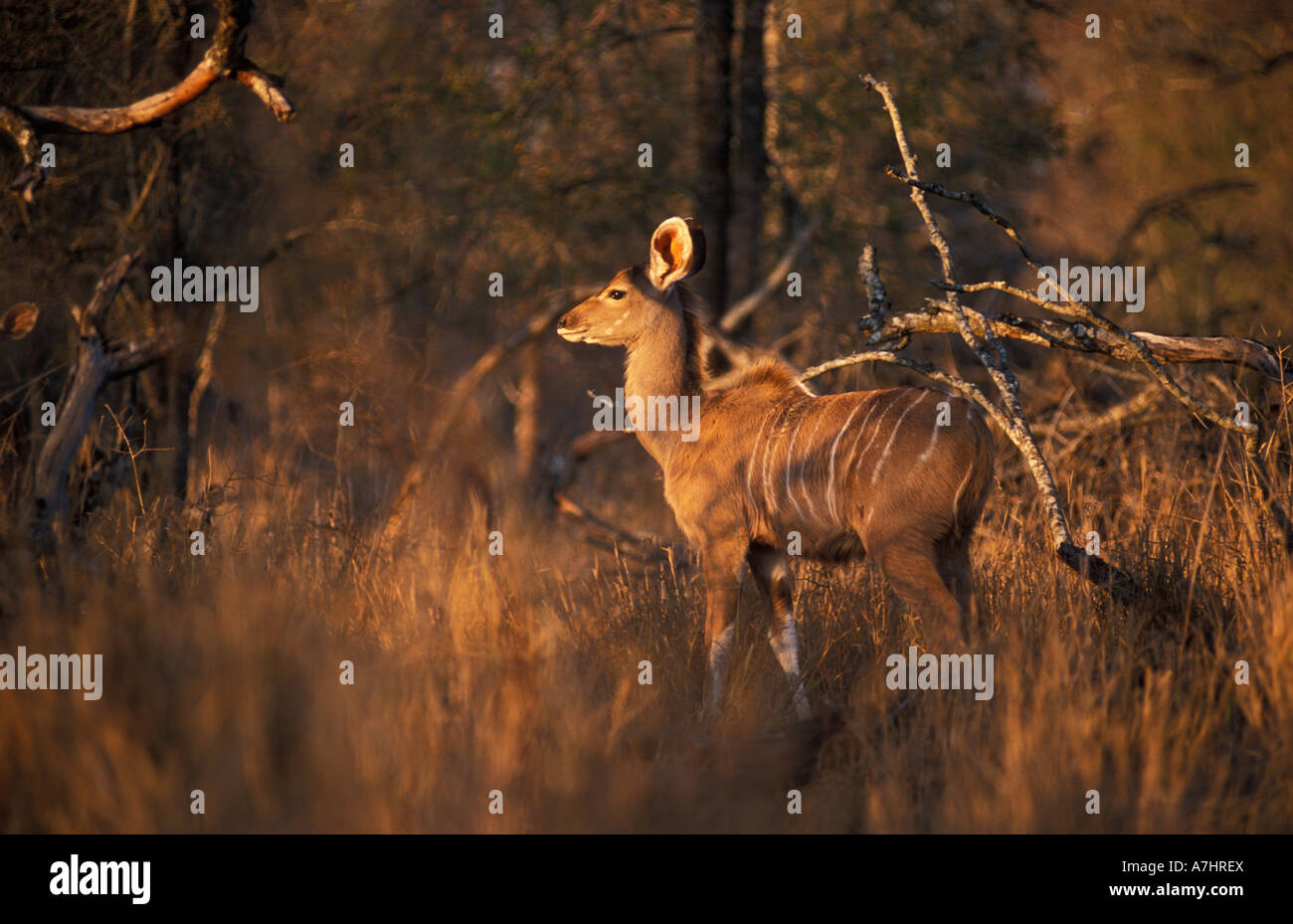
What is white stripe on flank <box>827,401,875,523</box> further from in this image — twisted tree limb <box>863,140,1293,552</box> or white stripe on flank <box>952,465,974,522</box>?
twisted tree limb <box>863,140,1293,552</box>

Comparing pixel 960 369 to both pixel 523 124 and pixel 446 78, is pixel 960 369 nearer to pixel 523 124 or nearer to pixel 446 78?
pixel 523 124

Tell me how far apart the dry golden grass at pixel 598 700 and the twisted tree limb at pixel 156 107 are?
1.74m

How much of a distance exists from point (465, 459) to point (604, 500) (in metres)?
2.77

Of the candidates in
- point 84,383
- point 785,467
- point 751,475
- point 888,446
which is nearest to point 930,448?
point 888,446

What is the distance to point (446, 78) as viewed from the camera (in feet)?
32.4

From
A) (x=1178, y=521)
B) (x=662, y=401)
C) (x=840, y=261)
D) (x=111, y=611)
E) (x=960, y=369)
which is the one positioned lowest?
(x=111, y=611)

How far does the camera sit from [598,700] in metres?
4.62

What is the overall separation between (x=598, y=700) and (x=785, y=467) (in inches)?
51.7

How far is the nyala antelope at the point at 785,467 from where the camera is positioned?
15.4ft

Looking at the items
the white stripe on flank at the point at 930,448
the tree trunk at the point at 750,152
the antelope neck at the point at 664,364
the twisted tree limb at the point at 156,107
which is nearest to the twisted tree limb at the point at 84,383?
the twisted tree limb at the point at 156,107

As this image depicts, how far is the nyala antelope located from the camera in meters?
4.69

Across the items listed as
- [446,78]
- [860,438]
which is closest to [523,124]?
[446,78]

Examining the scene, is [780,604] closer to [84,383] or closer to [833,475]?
[833,475]

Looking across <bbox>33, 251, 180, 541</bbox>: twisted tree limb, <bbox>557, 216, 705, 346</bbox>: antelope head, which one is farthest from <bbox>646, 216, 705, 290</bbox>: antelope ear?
<bbox>33, 251, 180, 541</bbox>: twisted tree limb
